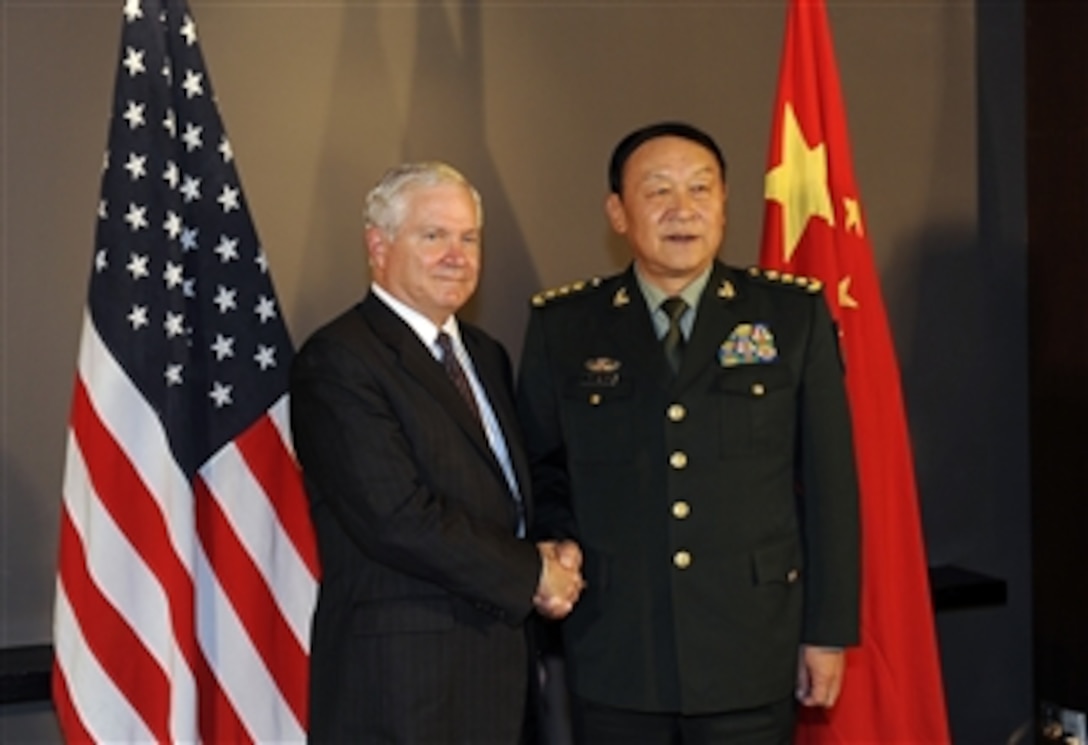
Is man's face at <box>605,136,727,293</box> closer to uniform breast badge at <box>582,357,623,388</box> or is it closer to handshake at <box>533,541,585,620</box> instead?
uniform breast badge at <box>582,357,623,388</box>

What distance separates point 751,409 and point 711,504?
170 millimetres

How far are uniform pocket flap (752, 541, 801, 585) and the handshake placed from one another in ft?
0.95

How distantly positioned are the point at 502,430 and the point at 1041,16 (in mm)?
1952

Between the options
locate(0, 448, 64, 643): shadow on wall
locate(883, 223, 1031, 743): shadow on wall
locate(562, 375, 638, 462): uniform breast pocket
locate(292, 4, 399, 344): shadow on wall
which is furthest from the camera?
locate(883, 223, 1031, 743): shadow on wall

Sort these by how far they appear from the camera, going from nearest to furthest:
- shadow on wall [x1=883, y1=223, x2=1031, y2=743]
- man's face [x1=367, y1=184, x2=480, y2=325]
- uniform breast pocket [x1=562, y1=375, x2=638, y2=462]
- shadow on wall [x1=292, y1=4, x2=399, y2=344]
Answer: man's face [x1=367, y1=184, x2=480, y2=325] → uniform breast pocket [x1=562, y1=375, x2=638, y2=462] → shadow on wall [x1=292, y1=4, x2=399, y2=344] → shadow on wall [x1=883, y1=223, x2=1031, y2=743]

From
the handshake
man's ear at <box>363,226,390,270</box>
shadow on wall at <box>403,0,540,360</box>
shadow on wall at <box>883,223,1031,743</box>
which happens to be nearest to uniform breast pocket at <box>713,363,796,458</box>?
the handshake

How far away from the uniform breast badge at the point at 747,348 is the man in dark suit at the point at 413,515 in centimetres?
40

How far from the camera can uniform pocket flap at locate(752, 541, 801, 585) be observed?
227 centimetres

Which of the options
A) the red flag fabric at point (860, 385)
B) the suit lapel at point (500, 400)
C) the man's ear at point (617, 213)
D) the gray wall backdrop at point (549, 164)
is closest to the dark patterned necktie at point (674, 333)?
the man's ear at point (617, 213)

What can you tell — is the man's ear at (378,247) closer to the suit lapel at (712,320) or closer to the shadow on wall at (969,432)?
the suit lapel at (712,320)

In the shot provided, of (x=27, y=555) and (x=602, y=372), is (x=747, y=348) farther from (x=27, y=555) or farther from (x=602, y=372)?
(x=27, y=555)

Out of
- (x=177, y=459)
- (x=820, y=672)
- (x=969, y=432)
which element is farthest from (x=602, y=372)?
(x=969, y=432)

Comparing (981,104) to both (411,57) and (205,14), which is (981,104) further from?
(205,14)

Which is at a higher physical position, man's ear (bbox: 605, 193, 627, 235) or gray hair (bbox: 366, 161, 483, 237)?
gray hair (bbox: 366, 161, 483, 237)
